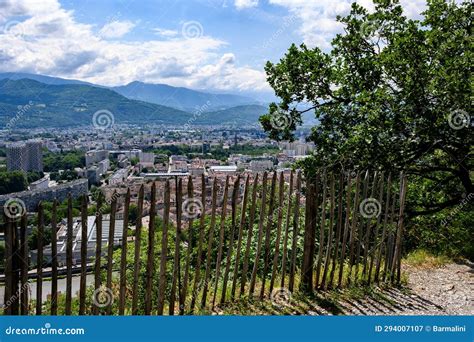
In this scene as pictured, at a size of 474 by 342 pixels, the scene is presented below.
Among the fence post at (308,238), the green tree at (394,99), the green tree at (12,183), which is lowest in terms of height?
the green tree at (12,183)

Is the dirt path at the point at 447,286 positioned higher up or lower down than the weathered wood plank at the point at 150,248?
lower down

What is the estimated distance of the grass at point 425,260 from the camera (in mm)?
7051

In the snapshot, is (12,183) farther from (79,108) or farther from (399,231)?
(79,108)

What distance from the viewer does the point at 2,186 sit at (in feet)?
75.8

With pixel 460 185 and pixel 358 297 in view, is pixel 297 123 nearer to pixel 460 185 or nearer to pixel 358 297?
pixel 460 185

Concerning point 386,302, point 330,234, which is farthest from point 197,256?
→ point 386,302

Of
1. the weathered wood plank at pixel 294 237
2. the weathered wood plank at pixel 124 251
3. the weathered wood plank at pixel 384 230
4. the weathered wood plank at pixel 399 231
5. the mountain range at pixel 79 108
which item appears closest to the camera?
the weathered wood plank at pixel 124 251

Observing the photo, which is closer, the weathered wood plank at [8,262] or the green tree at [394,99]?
the weathered wood plank at [8,262]

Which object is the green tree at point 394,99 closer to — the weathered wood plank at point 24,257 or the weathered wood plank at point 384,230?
the weathered wood plank at point 384,230

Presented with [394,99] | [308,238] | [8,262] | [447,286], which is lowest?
[447,286]

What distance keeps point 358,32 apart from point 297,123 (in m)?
2.19

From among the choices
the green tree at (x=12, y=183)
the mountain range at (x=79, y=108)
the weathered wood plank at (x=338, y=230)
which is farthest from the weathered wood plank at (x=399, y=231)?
the mountain range at (x=79, y=108)

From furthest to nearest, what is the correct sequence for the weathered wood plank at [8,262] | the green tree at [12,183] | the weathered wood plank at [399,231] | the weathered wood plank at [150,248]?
the green tree at [12,183]
the weathered wood plank at [399,231]
the weathered wood plank at [150,248]
the weathered wood plank at [8,262]

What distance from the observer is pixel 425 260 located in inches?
284
